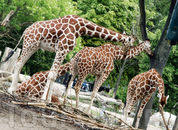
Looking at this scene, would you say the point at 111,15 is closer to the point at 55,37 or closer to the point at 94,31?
the point at 94,31

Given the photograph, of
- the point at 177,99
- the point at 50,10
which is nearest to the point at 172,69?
the point at 177,99

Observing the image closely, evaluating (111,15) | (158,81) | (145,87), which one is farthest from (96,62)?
(111,15)

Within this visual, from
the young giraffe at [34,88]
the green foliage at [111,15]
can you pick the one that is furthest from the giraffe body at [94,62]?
the green foliage at [111,15]

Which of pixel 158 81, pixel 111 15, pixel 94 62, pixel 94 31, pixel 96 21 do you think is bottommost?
pixel 158 81

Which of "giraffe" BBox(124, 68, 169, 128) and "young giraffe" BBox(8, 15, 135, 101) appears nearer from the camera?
"young giraffe" BBox(8, 15, 135, 101)

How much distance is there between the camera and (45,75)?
4242 millimetres

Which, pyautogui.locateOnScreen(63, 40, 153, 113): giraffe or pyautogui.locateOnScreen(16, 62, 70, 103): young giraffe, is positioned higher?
pyautogui.locateOnScreen(63, 40, 153, 113): giraffe

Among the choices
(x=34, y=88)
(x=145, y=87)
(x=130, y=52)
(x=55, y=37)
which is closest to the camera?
(x=55, y=37)

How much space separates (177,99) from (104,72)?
10.6 meters

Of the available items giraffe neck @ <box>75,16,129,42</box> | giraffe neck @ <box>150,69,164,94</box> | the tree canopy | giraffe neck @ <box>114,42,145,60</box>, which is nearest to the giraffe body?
giraffe neck @ <box>114,42,145,60</box>

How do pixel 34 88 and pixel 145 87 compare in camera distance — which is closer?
pixel 34 88

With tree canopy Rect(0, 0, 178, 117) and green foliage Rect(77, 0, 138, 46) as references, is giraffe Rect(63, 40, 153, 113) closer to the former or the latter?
tree canopy Rect(0, 0, 178, 117)

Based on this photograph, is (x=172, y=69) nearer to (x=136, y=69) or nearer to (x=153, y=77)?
(x=136, y=69)

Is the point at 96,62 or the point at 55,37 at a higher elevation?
the point at 55,37
